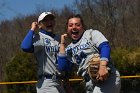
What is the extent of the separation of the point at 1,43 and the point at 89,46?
2578 centimetres

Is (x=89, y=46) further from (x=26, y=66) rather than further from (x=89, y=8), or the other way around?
(x=89, y=8)

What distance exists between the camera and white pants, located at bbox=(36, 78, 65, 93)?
5660 mm

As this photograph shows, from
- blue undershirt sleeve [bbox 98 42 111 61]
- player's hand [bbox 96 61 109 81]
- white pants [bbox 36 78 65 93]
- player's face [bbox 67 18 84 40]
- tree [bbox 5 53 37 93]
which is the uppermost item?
player's face [bbox 67 18 84 40]

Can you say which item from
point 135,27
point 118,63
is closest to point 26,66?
point 118,63

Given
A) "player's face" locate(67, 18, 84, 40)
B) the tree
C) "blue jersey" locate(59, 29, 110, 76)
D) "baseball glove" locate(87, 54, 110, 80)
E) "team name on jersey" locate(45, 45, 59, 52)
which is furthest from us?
the tree

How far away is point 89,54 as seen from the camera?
5.00 m

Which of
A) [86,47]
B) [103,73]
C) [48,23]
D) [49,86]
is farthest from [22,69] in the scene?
[103,73]

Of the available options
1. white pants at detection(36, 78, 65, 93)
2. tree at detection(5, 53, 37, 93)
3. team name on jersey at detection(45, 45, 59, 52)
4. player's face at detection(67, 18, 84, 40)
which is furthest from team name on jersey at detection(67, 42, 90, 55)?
tree at detection(5, 53, 37, 93)

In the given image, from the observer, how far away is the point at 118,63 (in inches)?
590

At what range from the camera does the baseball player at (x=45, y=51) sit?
5703mm

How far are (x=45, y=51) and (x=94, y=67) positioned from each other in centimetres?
111

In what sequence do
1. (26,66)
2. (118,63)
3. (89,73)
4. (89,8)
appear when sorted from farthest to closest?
(89,8) < (26,66) < (118,63) < (89,73)

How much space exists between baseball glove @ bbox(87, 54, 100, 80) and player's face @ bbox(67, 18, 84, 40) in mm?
385

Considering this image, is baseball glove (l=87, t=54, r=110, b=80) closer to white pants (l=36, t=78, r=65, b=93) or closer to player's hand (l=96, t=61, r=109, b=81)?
player's hand (l=96, t=61, r=109, b=81)
